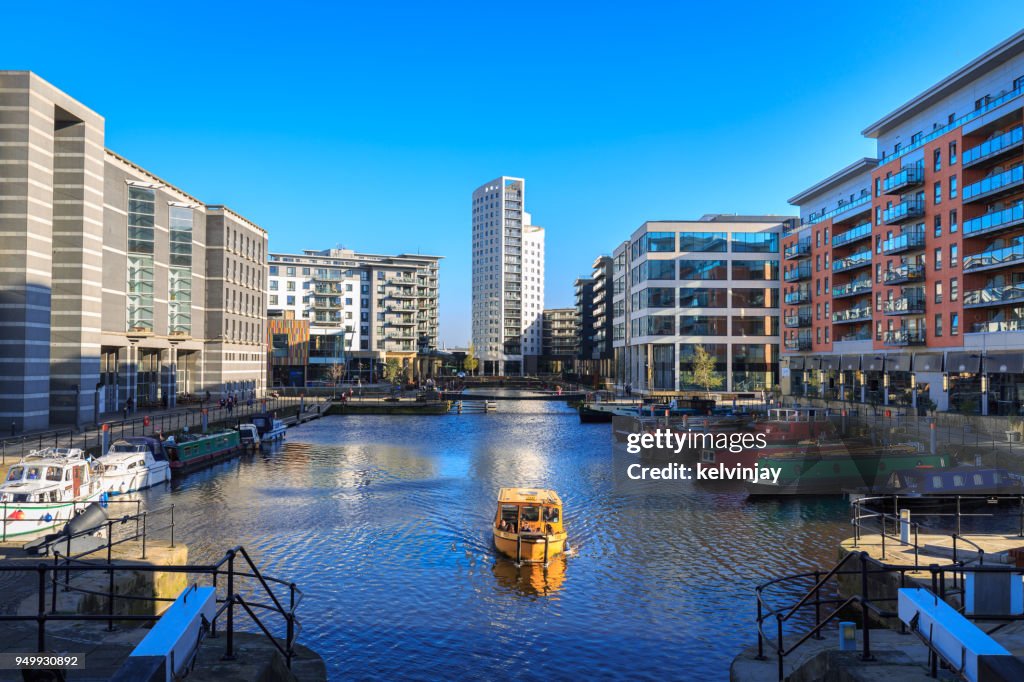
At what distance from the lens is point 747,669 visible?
13633 millimetres

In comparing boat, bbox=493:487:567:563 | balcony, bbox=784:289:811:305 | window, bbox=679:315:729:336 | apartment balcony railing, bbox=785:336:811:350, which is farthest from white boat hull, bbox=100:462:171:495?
window, bbox=679:315:729:336

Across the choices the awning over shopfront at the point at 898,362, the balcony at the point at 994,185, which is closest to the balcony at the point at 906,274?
the awning over shopfront at the point at 898,362

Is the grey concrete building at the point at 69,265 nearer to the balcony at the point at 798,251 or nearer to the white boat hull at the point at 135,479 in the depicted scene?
the white boat hull at the point at 135,479

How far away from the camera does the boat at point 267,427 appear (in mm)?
60619

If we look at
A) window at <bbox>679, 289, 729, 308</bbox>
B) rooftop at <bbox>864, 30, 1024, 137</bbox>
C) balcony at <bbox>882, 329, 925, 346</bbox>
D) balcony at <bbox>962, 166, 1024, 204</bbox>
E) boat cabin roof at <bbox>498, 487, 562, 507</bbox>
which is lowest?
boat cabin roof at <bbox>498, 487, 562, 507</bbox>

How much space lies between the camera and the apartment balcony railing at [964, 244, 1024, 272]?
5034cm

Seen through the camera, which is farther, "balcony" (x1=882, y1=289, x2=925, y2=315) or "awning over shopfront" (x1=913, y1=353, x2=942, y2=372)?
"balcony" (x1=882, y1=289, x2=925, y2=315)

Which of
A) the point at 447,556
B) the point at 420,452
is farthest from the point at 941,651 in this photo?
the point at 420,452

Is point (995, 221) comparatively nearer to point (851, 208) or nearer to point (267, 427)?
point (851, 208)

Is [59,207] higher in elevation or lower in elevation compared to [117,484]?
higher

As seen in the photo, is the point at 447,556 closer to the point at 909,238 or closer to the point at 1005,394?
the point at 1005,394

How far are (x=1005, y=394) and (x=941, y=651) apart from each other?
2121 inches

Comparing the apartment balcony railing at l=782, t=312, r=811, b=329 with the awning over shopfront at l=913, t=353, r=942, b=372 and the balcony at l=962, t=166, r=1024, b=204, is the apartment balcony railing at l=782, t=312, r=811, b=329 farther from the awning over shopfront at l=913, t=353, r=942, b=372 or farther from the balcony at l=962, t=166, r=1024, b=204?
the balcony at l=962, t=166, r=1024, b=204

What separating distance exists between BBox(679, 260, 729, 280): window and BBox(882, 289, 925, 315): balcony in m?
38.6
